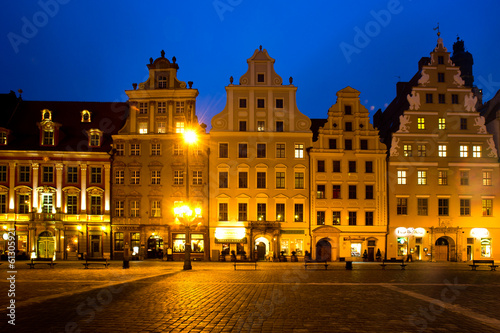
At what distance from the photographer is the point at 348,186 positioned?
52.8 m

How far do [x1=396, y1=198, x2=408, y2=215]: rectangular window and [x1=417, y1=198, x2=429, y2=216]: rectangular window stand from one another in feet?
3.92

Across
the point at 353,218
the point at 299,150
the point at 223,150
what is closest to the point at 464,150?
the point at 353,218

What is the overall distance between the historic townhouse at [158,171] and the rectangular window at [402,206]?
64.6ft

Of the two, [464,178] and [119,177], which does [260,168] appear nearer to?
[119,177]

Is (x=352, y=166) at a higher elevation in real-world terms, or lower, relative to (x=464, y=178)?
higher

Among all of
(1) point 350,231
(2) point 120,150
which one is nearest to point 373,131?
(1) point 350,231

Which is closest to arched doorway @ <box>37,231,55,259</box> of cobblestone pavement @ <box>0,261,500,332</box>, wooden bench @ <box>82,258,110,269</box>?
wooden bench @ <box>82,258,110,269</box>

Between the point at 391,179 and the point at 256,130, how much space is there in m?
14.8

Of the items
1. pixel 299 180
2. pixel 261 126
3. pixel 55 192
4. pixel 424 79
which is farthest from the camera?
pixel 424 79

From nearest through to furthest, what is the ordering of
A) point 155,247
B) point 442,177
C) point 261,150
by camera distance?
point 155,247 → point 261,150 → point 442,177

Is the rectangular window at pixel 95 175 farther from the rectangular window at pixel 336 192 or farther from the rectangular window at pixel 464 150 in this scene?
the rectangular window at pixel 464 150

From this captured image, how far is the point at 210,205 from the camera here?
172 feet

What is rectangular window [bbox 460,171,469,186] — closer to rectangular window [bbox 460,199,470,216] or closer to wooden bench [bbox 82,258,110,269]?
rectangular window [bbox 460,199,470,216]

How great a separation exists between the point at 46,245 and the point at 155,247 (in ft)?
36.0
